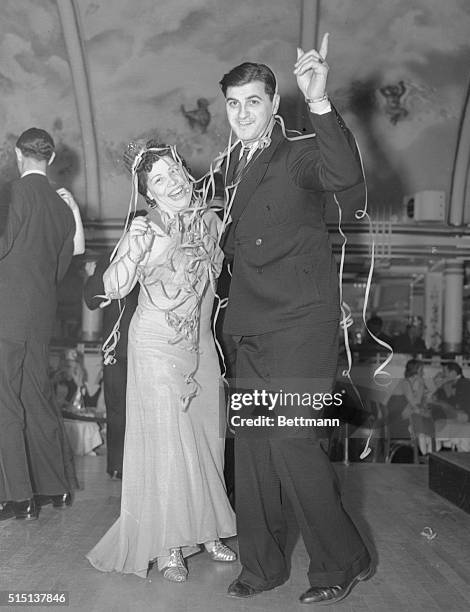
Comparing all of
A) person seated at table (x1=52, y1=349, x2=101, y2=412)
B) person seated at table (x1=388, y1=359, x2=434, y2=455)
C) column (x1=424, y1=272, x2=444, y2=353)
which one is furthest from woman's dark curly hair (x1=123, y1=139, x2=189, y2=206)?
column (x1=424, y1=272, x2=444, y2=353)

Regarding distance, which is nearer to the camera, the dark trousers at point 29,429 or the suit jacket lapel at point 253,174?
the suit jacket lapel at point 253,174

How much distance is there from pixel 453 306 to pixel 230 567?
6.71m

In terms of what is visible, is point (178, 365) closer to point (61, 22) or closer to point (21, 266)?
point (21, 266)

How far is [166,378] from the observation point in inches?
105

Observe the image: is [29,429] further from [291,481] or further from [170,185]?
[291,481]

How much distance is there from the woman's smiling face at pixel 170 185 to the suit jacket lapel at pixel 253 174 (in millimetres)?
262

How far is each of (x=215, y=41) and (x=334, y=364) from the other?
3.72 m

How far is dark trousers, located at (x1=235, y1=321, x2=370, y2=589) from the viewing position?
7.48ft

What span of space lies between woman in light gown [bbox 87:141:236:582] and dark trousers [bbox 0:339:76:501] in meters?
0.74

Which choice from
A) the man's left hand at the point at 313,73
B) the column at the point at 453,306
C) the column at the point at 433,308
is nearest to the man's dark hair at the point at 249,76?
the man's left hand at the point at 313,73

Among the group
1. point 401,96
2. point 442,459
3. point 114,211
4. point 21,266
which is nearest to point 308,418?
point 21,266

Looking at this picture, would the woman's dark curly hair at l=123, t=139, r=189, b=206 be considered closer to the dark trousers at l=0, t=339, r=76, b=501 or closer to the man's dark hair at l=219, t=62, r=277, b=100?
the man's dark hair at l=219, t=62, r=277, b=100

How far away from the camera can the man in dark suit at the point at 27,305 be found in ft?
10.7

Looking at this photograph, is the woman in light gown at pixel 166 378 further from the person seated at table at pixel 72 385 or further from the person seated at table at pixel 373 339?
the person seated at table at pixel 373 339
